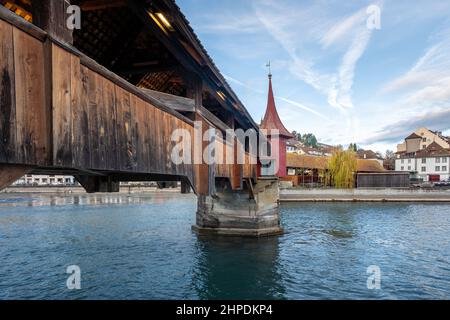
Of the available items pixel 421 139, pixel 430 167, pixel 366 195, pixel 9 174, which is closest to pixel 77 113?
pixel 9 174

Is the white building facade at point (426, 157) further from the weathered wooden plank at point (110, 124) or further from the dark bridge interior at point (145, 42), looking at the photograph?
the weathered wooden plank at point (110, 124)

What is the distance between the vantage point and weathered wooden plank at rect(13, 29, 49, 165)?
2.81 metres

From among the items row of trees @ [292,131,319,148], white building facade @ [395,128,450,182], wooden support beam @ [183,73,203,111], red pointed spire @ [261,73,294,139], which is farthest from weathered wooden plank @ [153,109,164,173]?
row of trees @ [292,131,319,148]

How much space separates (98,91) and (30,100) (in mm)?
1083

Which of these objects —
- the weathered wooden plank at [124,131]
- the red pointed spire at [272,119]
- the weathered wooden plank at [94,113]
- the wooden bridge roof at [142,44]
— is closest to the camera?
the weathered wooden plank at [94,113]

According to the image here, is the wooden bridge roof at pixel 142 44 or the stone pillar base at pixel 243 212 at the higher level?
the wooden bridge roof at pixel 142 44

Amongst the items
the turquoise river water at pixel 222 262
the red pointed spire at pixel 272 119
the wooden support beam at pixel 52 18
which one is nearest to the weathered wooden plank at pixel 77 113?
the wooden support beam at pixel 52 18

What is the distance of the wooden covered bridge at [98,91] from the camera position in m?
2.84

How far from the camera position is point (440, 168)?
70.1 metres

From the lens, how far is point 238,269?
12680 mm

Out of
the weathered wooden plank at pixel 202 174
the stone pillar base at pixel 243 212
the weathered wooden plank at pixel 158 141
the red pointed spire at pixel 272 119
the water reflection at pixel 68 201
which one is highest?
the red pointed spire at pixel 272 119

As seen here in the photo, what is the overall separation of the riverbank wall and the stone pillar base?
23786mm

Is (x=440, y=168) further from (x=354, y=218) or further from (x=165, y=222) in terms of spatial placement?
(x=165, y=222)

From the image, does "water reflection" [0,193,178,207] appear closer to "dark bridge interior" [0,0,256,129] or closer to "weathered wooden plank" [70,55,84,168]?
"dark bridge interior" [0,0,256,129]
